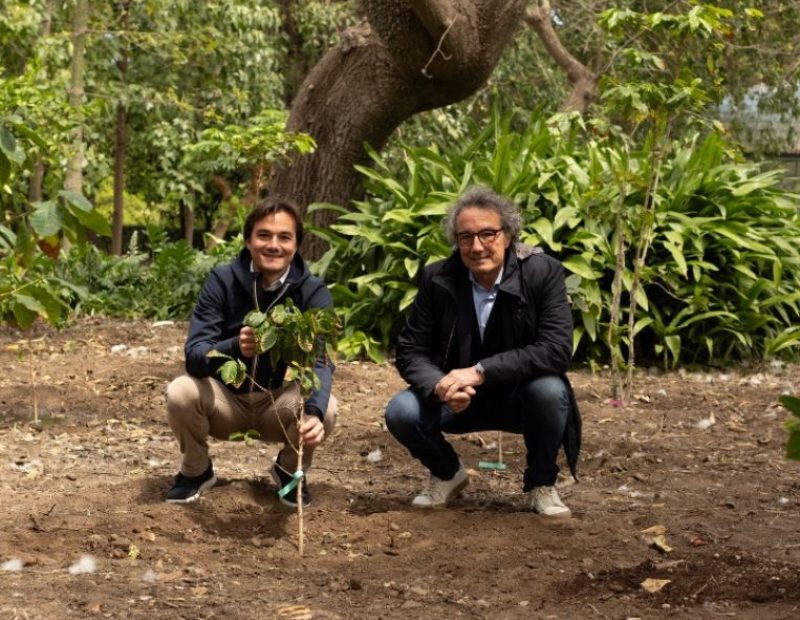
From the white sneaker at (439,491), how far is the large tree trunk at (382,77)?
14.1 ft

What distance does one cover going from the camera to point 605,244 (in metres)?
8.27

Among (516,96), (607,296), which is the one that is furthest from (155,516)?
(516,96)

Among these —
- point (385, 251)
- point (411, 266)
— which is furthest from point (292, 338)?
point (385, 251)

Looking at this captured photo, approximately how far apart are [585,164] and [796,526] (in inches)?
186

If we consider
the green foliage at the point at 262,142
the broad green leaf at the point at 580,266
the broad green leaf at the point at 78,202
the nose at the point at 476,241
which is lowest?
the broad green leaf at the point at 580,266

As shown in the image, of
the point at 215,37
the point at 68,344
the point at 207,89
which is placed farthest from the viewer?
the point at 207,89

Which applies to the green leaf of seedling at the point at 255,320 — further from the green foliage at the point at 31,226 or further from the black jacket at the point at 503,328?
the black jacket at the point at 503,328

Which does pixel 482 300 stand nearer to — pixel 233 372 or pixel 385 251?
pixel 233 372

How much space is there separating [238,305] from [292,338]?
50 cm

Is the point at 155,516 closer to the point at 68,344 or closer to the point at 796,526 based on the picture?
the point at 796,526

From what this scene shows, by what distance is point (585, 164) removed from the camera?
8922 mm

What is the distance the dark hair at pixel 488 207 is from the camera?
4504mm

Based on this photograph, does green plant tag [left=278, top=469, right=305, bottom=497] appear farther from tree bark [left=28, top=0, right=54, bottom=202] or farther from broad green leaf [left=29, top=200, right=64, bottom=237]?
tree bark [left=28, top=0, right=54, bottom=202]

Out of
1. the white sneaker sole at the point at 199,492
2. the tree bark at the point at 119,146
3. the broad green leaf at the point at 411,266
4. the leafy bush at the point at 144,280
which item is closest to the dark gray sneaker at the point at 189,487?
the white sneaker sole at the point at 199,492
